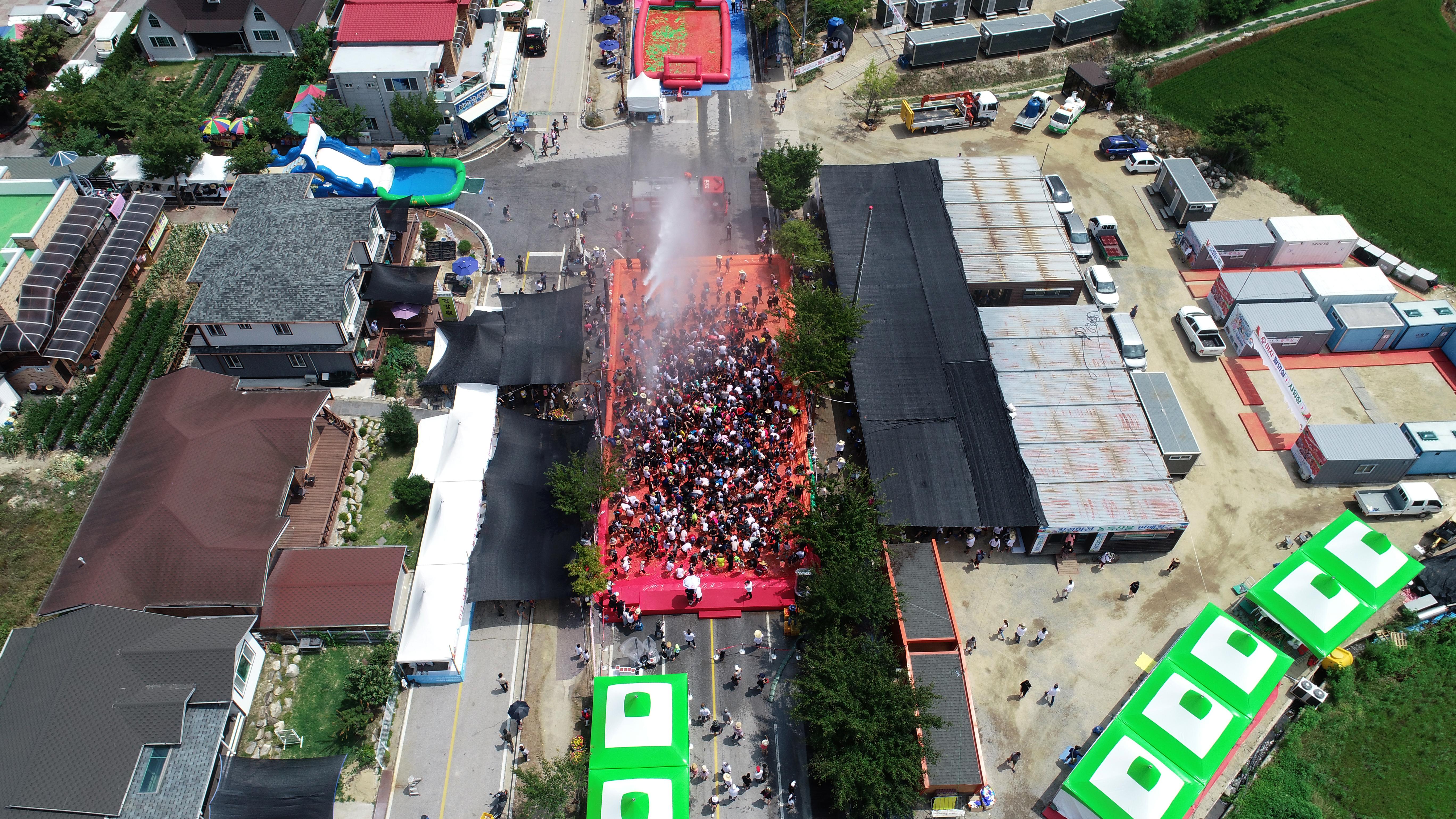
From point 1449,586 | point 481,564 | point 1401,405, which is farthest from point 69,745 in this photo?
point 1401,405

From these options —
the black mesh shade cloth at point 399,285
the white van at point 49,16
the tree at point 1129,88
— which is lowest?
the black mesh shade cloth at point 399,285

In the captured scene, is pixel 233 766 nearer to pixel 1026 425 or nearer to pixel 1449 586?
pixel 1026 425

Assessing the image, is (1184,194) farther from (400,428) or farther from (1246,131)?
(400,428)

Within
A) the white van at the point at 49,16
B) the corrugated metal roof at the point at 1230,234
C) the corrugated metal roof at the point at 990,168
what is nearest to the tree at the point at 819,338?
the corrugated metal roof at the point at 990,168

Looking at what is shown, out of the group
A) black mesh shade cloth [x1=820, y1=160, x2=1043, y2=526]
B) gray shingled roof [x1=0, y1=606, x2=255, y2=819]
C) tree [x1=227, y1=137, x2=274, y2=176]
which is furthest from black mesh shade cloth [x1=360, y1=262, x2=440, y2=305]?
black mesh shade cloth [x1=820, y1=160, x2=1043, y2=526]

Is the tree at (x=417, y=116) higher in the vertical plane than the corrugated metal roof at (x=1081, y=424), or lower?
higher

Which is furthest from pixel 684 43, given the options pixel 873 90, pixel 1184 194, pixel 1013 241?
pixel 1184 194

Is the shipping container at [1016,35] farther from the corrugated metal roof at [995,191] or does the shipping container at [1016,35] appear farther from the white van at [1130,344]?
the white van at [1130,344]
